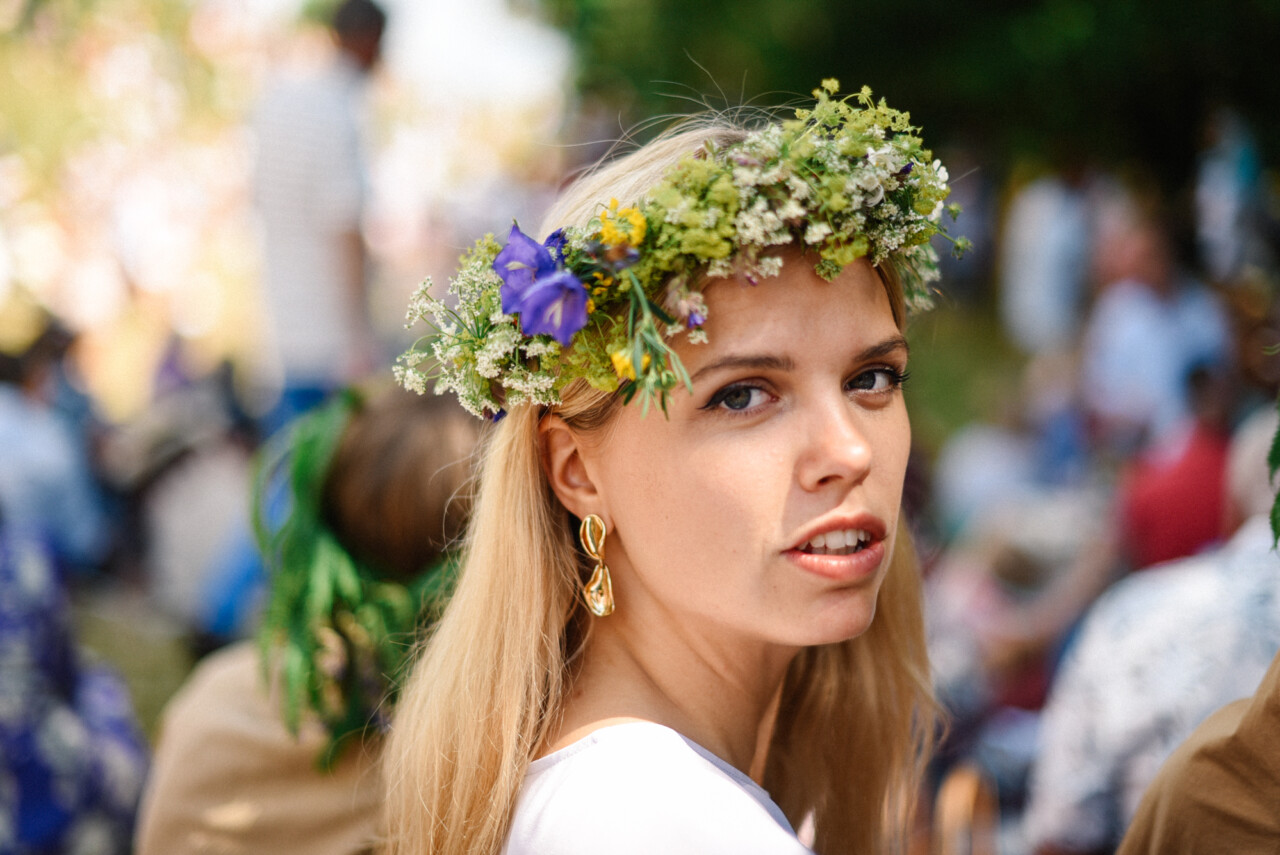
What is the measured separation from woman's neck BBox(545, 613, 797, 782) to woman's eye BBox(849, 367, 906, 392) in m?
0.48

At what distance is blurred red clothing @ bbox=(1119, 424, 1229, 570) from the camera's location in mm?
4793

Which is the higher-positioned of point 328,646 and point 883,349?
point 883,349

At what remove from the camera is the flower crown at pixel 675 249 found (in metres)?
1.53

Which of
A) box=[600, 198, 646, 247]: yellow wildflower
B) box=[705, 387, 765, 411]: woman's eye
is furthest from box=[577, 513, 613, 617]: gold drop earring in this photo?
box=[600, 198, 646, 247]: yellow wildflower

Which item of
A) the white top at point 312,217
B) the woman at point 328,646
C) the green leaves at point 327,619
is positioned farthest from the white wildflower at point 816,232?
the white top at point 312,217

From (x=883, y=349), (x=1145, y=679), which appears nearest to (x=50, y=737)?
(x=883, y=349)

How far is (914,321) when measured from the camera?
209 centimetres

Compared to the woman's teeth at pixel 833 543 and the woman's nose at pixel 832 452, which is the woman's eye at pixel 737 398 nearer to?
the woman's nose at pixel 832 452

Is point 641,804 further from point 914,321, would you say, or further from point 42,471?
point 42,471

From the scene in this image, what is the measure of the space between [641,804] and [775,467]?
20.6 inches

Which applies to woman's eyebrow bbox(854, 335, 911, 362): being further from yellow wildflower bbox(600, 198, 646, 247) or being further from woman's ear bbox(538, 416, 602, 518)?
woman's ear bbox(538, 416, 602, 518)

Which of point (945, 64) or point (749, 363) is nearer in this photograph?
point (749, 363)

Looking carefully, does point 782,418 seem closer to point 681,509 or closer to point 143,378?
point 681,509

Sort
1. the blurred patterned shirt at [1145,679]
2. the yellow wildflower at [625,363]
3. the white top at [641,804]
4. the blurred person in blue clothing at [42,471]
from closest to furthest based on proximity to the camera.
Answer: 1. the white top at [641,804]
2. the yellow wildflower at [625,363]
3. the blurred patterned shirt at [1145,679]
4. the blurred person in blue clothing at [42,471]
